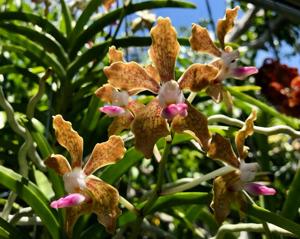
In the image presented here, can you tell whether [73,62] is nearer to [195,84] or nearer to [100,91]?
[100,91]

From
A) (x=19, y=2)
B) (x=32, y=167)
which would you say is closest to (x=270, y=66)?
(x=19, y=2)

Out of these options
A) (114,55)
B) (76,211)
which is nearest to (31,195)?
(76,211)

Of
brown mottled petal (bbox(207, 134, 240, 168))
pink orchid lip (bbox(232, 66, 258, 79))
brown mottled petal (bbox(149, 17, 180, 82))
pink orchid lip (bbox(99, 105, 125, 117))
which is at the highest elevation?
brown mottled petal (bbox(149, 17, 180, 82))

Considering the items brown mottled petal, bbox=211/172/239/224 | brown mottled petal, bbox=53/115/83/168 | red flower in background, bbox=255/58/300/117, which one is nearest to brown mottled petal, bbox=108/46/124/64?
brown mottled petal, bbox=53/115/83/168

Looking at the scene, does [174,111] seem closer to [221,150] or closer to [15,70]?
[221,150]

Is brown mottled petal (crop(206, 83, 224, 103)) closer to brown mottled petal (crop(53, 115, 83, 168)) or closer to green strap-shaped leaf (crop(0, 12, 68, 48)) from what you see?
brown mottled petal (crop(53, 115, 83, 168))

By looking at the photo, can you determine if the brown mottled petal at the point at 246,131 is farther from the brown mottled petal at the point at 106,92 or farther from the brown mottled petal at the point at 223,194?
the brown mottled petal at the point at 106,92
